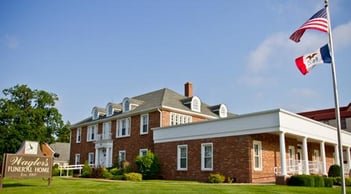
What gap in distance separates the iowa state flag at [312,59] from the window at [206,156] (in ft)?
39.3

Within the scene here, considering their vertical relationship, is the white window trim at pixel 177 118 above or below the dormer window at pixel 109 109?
below

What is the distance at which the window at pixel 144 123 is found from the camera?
99.1ft

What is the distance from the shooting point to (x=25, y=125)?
153ft

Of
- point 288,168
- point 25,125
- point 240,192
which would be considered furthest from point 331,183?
point 25,125

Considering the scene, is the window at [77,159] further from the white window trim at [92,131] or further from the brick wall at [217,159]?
the brick wall at [217,159]

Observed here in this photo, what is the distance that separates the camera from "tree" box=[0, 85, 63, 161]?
1807 inches

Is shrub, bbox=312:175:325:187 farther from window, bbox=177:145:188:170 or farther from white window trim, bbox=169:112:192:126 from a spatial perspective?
white window trim, bbox=169:112:192:126

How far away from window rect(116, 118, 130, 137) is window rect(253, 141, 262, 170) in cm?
1418

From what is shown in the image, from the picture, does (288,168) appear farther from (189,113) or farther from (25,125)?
(25,125)

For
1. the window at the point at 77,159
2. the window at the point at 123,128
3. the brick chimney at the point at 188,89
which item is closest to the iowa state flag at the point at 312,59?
the window at the point at 123,128

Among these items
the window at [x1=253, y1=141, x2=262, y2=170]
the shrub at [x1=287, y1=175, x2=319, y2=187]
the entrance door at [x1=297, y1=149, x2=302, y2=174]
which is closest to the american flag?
the shrub at [x1=287, y1=175, x2=319, y2=187]

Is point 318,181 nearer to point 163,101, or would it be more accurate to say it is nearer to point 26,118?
point 163,101

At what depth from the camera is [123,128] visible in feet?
108

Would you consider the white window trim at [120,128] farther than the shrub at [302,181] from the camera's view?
Yes
